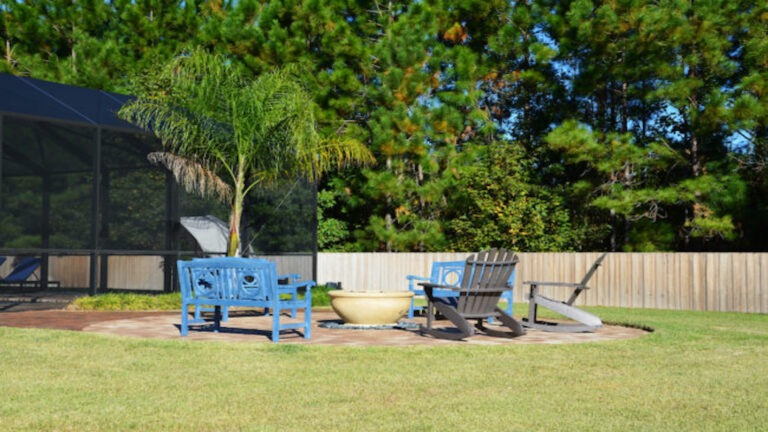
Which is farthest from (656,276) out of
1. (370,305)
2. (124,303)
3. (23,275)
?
(23,275)

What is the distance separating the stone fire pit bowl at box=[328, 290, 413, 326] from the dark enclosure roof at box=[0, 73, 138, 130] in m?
7.10

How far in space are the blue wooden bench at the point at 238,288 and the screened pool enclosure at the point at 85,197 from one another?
5.56 meters

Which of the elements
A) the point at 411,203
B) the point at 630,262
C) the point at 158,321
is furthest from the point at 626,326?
the point at 411,203

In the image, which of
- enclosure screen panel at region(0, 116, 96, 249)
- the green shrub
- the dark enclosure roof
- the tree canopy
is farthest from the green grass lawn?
the tree canopy

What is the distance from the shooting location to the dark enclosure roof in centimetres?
1359

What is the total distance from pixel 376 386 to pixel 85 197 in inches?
418

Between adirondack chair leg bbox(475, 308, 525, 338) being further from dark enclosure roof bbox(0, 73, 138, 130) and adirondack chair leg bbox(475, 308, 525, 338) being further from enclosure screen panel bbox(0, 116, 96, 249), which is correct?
dark enclosure roof bbox(0, 73, 138, 130)

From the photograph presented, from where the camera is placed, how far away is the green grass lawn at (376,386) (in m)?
4.52

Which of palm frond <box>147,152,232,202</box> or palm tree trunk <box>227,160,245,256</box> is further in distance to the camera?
palm frond <box>147,152,232,202</box>

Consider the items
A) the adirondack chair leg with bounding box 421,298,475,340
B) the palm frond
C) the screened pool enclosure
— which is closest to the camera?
the adirondack chair leg with bounding box 421,298,475,340

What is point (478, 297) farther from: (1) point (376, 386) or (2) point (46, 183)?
(2) point (46, 183)

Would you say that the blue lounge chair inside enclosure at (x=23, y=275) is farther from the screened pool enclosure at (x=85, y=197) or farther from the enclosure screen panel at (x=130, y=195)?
the enclosure screen panel at (x=130, y=195)

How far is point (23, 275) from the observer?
14.2 m

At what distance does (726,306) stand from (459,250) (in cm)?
761
